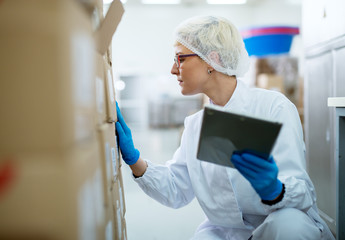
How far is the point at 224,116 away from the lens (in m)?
0.84

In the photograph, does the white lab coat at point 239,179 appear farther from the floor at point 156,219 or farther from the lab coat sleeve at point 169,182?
the floor at point 156,219

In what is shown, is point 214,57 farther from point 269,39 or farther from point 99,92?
point 269,39

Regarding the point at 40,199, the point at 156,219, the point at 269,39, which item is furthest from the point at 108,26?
the point at 269,39

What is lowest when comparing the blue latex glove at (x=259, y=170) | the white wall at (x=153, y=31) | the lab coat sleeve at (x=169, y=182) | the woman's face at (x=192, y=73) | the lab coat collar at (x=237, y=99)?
the lab coat sleeve at (x=169, y=182)

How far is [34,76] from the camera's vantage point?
431 millimetres

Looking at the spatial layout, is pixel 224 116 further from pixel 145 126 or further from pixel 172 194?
pixel 145 126

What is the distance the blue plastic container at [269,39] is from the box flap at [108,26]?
221 cm

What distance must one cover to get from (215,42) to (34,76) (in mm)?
1039

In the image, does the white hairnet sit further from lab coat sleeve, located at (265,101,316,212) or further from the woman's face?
lab coat sleeve, located at (265,101,316,212)

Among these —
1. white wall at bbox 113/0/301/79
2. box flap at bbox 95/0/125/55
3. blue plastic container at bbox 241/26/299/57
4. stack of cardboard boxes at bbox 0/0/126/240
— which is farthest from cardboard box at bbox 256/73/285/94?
white wall at bbox 113/0/301/79

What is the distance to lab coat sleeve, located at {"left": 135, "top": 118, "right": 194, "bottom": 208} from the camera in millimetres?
1300

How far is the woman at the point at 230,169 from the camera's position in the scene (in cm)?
102

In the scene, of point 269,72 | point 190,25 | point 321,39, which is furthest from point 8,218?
point 269,72

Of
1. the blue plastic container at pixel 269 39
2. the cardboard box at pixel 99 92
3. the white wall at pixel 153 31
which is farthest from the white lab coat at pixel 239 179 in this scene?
the white wall at pixel 153 31
